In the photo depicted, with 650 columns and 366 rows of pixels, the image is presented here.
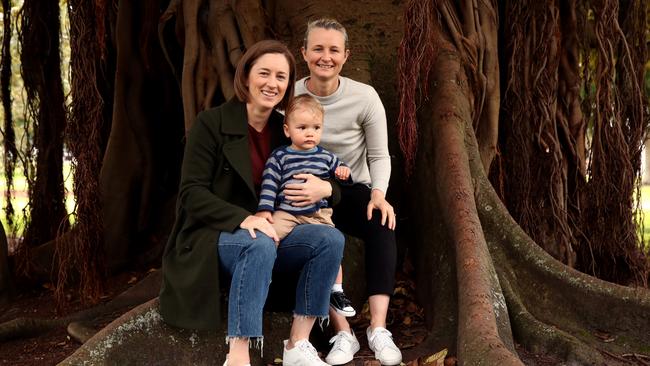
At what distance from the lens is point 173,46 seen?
5473 millimetres

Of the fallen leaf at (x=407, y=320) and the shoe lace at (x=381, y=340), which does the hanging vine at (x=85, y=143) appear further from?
the shoe lace at (x=381, y=340)

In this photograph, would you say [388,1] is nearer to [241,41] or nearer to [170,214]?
[241,41]

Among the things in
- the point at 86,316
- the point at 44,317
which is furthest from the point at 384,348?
the point at 44,317

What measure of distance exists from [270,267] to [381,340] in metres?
0.62

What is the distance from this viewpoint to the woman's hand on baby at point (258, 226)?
2.75 meters

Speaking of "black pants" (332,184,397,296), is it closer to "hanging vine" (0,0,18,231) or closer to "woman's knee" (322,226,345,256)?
"woman's knee" (322,226,345,256)

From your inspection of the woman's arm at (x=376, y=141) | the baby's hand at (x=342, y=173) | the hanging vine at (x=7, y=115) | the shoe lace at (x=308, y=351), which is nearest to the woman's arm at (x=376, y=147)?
the woman's arm at (x=376, y=141)

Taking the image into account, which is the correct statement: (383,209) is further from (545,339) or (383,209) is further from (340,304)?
(545,339)

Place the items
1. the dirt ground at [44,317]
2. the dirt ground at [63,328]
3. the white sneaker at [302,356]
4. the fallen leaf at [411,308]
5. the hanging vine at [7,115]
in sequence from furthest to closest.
Result: the hanging vine at [7,115] < the dirt ground at [44,317] < the fallen leaf at [411,308] < the dirt ground at [63,328] < the white sneaker at [302,356]

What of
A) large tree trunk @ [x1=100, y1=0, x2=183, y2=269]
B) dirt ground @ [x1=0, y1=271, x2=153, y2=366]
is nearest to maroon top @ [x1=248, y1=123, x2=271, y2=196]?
dirt ground @ [x1=0, y1=271, x2=153, y2=366]

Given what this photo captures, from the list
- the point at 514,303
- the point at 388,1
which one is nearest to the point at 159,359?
the point at 514,303

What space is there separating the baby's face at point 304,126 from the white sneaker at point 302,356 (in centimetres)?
73

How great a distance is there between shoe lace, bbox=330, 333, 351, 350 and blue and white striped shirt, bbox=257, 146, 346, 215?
52 cm

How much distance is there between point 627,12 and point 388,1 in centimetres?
186
